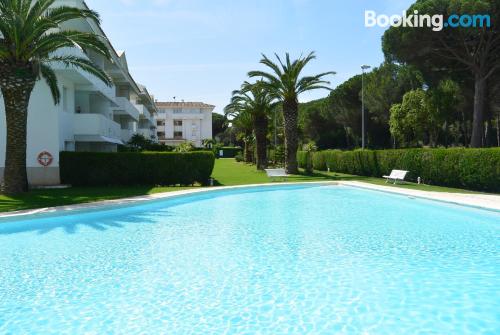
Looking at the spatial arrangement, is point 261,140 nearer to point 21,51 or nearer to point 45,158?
point 45,158

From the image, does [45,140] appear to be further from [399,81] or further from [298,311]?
[399,81]

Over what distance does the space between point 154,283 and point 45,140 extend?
16.5 metres

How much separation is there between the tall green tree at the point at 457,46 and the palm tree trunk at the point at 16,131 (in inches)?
975

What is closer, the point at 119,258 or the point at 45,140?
the point at 119,258

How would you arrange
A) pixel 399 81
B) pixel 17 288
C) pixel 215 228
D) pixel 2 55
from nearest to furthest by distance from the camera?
pixel 17 288, pixel 215 228, pixel 2 55, pixel 399 81

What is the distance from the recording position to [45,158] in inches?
817

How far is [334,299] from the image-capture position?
6.04m

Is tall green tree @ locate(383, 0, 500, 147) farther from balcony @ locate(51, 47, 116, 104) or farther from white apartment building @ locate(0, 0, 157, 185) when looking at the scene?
balcony @ locate(51, 47, 116, 104)

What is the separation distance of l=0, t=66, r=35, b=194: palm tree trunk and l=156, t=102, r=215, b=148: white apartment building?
8524cm

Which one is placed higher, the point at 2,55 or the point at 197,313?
the point at 2,55

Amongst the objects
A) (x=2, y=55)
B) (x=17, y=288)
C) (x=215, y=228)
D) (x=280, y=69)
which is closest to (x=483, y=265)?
(x=215, y=228)

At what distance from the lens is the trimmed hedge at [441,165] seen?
1780 centimetres

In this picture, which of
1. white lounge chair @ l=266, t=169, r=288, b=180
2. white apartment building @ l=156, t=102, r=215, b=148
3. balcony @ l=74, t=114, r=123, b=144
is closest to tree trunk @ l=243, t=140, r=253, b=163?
white lounge chair @ l=266, t=169, r=288, b=180

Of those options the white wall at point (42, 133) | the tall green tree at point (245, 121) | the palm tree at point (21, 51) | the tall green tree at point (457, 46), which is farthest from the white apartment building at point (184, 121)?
the palm tree at point (21, 51)
